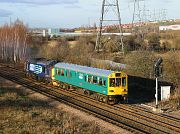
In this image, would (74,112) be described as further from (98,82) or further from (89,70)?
(89,70)

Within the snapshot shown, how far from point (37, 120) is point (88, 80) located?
9444mm

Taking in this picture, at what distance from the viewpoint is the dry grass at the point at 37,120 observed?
1903 centimetres

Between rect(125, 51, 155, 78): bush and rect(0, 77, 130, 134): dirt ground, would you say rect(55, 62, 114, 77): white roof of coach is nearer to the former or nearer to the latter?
rect(0, 77, 130, 134): dirt ground

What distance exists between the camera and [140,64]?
35.0m

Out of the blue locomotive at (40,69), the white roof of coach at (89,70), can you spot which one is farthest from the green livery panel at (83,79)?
the blue locomotive at (40,69)

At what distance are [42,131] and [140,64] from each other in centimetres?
1845

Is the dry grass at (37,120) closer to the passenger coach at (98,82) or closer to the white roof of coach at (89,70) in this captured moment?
the passenger coach at (98,82)

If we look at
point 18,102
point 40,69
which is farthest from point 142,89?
point 40,69

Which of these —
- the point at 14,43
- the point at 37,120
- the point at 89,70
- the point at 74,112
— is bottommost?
the point at 74,112

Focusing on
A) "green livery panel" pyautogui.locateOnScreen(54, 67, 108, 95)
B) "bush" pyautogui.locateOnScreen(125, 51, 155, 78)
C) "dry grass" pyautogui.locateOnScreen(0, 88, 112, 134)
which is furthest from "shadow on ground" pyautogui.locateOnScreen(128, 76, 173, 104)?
"dry grass" pyautogui.locateOnScreen(0, 88, 112, 134)

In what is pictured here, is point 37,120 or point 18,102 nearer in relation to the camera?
point 37,120

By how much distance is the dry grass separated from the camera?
19.0 meters

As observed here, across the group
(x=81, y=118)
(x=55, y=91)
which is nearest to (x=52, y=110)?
(x=81, y=118)

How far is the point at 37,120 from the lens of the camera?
2133cm
